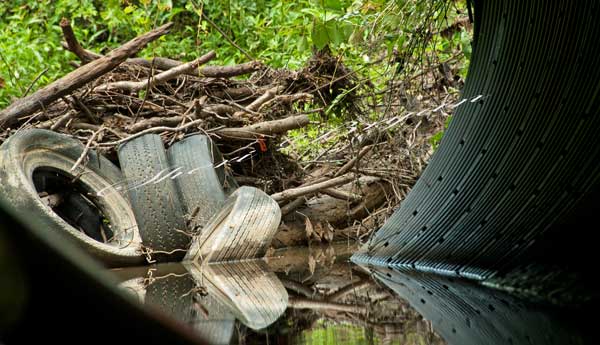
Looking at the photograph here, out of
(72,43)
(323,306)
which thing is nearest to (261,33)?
(72,43)

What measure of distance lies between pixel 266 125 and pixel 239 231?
4.97 ft

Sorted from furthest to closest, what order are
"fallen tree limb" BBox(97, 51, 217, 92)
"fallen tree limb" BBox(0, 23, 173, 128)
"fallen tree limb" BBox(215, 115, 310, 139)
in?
"fallen tree limb" BBox(215, 115, 310, 139) < "fallen tree limb" BBox(97, 51, 217, 92) < "fallen tree limb" BBox(0, 23, 173, 128)

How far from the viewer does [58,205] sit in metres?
6.49

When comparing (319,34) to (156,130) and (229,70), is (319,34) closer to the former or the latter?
(156,130)

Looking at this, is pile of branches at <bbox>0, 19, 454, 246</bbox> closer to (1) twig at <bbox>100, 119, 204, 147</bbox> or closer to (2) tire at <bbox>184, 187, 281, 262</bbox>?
(1) twig at <bbox>100, 119, 204, 147</bbox>

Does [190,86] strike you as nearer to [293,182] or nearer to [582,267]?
[293,182]

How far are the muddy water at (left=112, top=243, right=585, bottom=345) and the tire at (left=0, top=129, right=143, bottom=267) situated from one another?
675mm

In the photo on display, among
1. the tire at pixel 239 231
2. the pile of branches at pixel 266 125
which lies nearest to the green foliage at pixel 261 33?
the pile of branches at pixel 266 125

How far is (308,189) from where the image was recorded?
6984 millimetres

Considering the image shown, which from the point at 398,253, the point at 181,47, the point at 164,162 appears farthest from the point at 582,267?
the point at 181,47

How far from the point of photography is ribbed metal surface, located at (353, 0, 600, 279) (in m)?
3.32

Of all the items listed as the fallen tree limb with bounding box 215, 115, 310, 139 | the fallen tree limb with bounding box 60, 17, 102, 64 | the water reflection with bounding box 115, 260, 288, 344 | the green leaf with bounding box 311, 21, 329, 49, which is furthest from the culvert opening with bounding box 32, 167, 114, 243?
the green leaf with bounding box 311, 21, 329, 49

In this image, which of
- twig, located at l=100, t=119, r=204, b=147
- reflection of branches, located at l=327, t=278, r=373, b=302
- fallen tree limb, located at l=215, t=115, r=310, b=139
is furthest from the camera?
fallen tree limb, located at l=215, t=115, r=310, b=139

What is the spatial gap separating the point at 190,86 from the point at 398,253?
3.09 m
